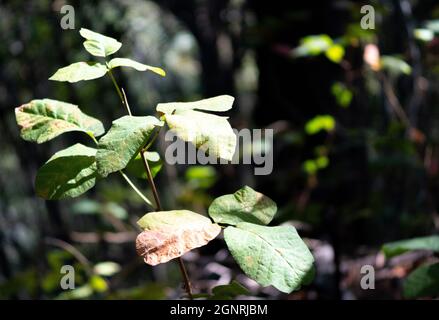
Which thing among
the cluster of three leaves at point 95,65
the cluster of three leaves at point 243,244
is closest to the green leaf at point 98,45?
the cluster of three leaves at point 95,65

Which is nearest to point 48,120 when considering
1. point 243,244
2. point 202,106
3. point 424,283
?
point 202,106

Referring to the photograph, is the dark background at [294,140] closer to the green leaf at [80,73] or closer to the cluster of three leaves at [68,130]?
the cluster of three leaves at [68,130]

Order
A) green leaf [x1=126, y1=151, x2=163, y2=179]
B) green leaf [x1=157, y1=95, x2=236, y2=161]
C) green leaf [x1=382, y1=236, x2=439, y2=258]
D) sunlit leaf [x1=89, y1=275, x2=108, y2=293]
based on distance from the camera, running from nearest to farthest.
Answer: green leaf [x1=157, y1=95, x2=236, y2=161]
green leaf [x1=126, y1=151, x2=163, y2=179]
green leaf [x1=382, y1=236, x2=439, y2=258]
sunlit leaf [x1=89, y1=275, x2=108, y2=293]

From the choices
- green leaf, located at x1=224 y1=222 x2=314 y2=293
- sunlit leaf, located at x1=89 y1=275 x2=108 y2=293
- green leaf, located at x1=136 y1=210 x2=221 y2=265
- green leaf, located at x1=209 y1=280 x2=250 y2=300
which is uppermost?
green leaf, located at x1=136 y1=210 x2=221 y2=265

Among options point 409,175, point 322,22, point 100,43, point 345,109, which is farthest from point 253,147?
point 409,175

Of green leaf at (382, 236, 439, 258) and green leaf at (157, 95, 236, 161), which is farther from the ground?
green leaf at (157, 95, 236, 161)

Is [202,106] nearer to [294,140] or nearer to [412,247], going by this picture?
[412,247]

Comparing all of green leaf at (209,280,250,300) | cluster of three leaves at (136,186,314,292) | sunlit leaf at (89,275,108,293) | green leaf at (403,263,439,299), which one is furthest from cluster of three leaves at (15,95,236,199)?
sunlit leaf at (89,275,108,293)

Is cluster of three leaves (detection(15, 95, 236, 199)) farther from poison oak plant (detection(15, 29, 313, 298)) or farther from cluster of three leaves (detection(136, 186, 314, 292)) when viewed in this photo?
cluster of three leaves (detection(136, 186, 314, 292))

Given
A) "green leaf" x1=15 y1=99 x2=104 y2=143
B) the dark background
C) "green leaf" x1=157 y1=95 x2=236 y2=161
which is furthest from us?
the dark background
